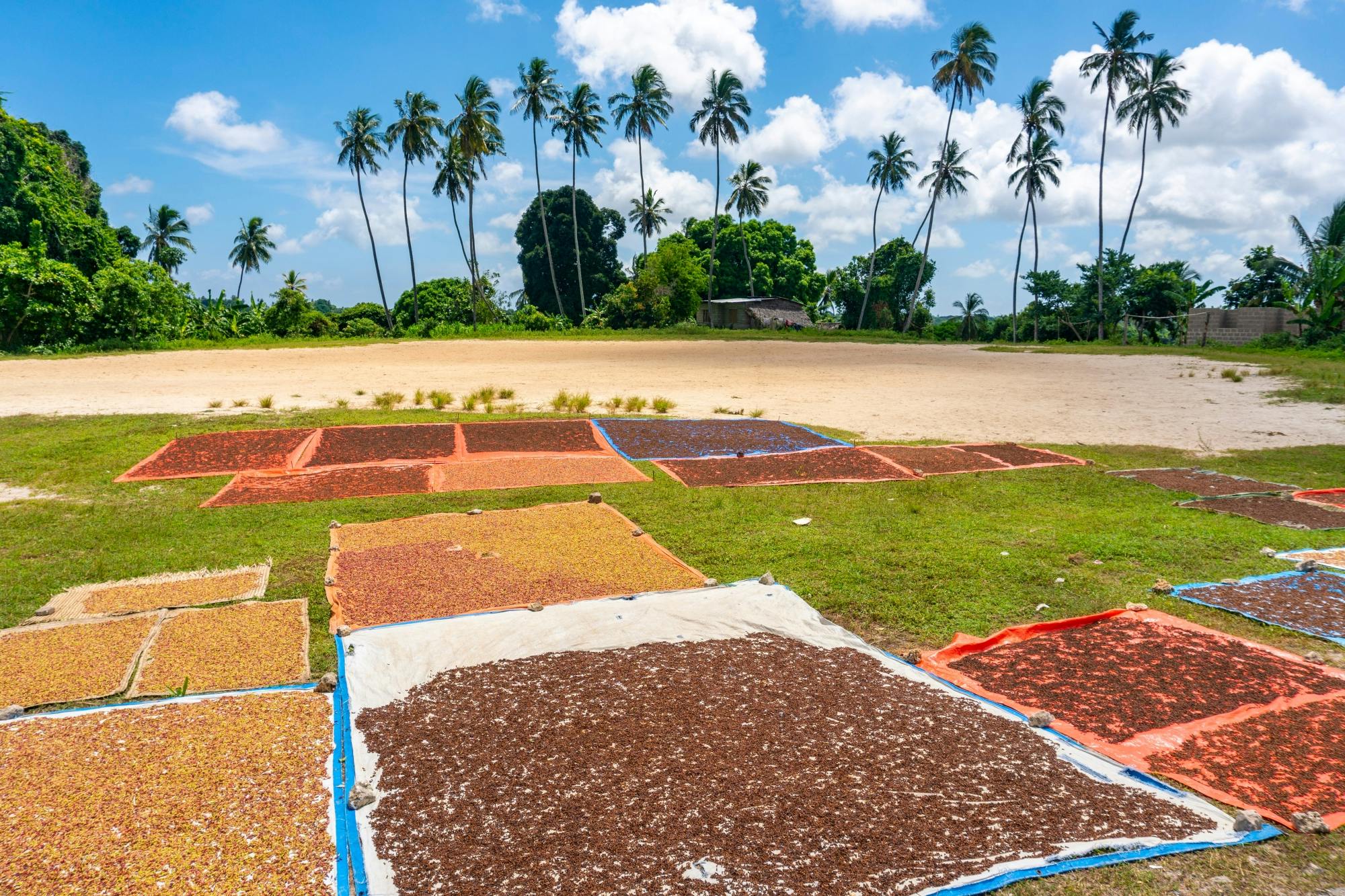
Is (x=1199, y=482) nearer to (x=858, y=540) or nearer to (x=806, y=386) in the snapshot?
(x=858, y=540)

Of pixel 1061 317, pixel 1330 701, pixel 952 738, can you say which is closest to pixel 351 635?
pixel 952 738

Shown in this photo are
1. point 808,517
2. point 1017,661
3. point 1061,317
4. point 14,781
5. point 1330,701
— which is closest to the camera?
point 14,781

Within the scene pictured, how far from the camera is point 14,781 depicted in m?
2.80

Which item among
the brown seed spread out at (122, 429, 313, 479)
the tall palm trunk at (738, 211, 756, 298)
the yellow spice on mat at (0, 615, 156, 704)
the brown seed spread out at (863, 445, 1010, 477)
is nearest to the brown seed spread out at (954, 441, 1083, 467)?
the brown seed spread out at (863, 445, 1010, 477)

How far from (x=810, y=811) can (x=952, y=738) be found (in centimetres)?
83

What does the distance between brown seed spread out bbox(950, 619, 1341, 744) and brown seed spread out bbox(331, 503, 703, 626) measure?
6.68ft

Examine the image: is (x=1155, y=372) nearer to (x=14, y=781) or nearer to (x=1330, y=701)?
(x=1330, y=701)

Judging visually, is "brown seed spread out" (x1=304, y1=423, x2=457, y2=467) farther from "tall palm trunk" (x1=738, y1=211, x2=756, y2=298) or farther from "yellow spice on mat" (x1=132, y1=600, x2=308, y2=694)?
"tall palm trunk" (x1=738, y1=211, x2=756, y2=298)

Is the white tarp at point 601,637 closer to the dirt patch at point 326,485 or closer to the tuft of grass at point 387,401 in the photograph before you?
the dirt patch at point 326,485

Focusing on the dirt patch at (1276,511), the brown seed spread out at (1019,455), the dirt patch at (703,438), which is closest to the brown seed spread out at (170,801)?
the dirt patch at (703,438)

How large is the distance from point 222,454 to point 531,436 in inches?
139

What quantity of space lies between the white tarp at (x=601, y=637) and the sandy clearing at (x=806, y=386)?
791cm

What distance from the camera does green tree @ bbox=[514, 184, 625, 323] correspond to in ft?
166

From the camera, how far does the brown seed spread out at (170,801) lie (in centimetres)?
236
